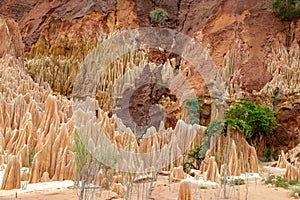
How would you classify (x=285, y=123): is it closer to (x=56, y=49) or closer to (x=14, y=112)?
(x=14, y=112)

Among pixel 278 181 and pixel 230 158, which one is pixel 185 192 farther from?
pixel 230 158

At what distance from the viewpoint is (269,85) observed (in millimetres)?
12508

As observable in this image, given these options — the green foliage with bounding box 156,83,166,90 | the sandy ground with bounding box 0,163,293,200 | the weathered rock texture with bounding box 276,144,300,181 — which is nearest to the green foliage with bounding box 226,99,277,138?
the weathered rock texture with bounding box 276,144,300,181

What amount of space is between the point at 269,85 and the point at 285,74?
1.08m

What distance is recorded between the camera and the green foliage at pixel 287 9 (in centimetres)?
1513

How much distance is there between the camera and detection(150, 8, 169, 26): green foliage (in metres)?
20.3

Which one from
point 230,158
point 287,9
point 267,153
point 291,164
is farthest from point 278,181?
point 287,9

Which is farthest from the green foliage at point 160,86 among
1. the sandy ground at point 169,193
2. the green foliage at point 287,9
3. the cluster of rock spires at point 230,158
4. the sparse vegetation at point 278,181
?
the sandy ground at point 169,193

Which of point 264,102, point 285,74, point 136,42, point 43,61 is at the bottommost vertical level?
point 264,102

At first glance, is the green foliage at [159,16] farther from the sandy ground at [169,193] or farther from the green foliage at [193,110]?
the sandy ground at [169,193]

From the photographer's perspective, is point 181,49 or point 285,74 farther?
point 181,49

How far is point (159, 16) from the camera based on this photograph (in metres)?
20.4

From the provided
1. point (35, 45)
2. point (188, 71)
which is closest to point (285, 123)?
point (188, 71)

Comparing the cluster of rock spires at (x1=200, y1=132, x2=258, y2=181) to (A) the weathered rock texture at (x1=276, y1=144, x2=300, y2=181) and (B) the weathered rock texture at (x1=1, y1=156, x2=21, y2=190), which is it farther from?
(B) the weathered rock texture at (x1=1, y1=156, x2=21, y2=190)
